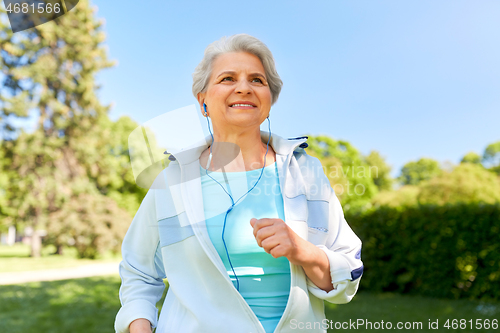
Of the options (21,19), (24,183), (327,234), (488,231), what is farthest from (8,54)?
(327,234)

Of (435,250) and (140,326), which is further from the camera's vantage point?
(435,250)

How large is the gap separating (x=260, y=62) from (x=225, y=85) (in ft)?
0.52

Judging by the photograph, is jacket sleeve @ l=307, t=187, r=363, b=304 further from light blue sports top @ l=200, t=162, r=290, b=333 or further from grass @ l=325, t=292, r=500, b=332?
grass @ l=325, t=292, r=500, b=332

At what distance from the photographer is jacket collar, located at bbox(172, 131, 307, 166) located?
140 centimetres

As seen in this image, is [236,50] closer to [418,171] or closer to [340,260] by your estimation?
[340,260]

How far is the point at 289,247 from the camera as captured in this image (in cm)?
109

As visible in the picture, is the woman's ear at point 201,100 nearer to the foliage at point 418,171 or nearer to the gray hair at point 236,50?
the gray hair at point 236,50

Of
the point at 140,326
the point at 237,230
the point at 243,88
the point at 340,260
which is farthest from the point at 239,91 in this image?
the point at 140,326

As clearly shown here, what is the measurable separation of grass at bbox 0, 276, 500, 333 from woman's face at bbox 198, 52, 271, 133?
475 centimetres

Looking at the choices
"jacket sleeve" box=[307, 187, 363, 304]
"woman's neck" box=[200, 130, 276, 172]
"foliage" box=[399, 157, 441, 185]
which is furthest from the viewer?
"foliage" box=[399, 157, 441, 185]

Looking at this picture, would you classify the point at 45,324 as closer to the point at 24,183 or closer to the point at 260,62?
the point at 260,62

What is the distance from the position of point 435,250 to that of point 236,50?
7629mm

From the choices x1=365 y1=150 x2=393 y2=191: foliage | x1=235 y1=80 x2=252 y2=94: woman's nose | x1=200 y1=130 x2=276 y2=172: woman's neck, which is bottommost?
x1=365 y1=150 x2=393 y2=191: foliage

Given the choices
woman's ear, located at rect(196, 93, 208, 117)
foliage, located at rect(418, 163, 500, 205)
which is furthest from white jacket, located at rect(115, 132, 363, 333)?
foliage, located at rect(418, 163, 500, 205)
